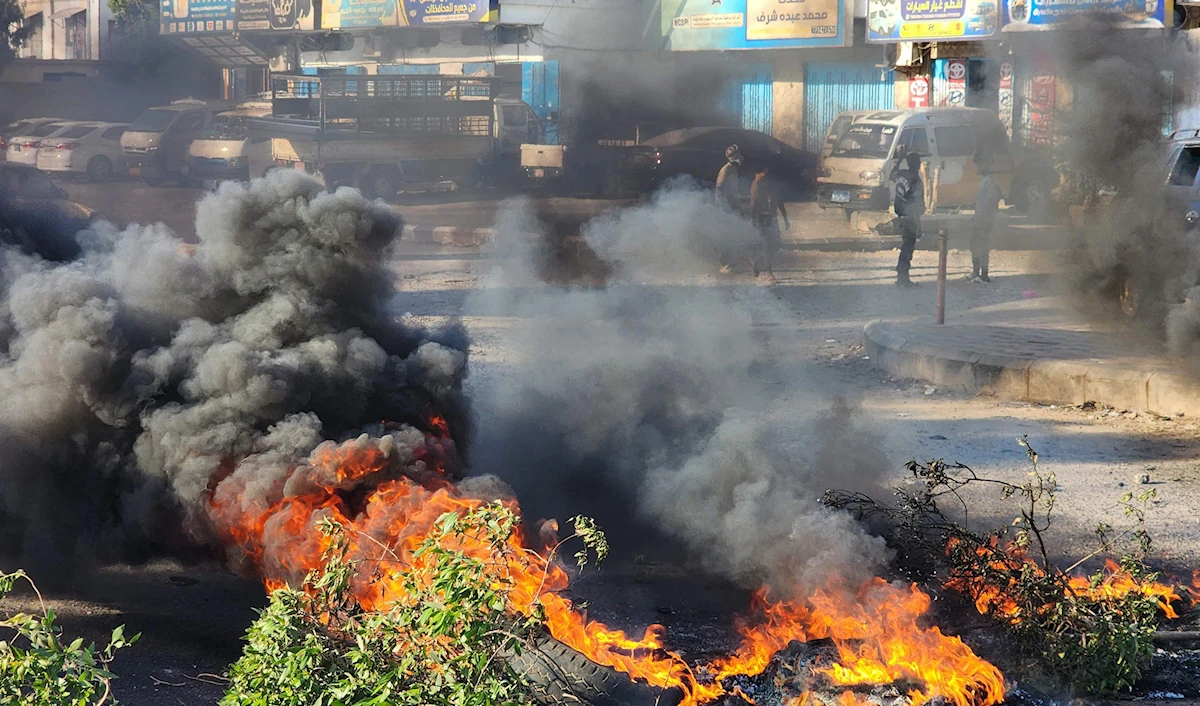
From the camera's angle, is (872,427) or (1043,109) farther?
(1043,109)

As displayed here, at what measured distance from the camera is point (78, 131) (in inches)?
959

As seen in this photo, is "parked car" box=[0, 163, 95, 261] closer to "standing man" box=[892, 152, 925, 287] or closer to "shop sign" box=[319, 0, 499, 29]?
"standing man" box=[892, 152, 925, 287]

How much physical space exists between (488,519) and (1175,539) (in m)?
4.01

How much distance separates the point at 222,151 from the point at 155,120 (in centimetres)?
314

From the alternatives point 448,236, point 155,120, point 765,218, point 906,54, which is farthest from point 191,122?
point 765,218

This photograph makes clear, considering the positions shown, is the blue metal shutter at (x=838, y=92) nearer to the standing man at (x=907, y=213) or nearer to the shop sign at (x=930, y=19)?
the shop sign at (x=930, y=19)

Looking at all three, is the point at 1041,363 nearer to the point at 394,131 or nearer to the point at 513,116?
the point at 394,131

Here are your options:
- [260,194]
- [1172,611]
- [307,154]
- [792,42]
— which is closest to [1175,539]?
[1172,611]

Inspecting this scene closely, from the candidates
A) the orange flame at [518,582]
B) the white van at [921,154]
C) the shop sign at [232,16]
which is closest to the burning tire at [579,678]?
the orange flame at [518,582]

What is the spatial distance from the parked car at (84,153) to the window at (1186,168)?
66.6 feet

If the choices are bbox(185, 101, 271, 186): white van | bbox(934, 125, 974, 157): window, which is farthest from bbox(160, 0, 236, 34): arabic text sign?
bbox(934, 125, 974, 157): window

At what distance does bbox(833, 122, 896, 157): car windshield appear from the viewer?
724 inches

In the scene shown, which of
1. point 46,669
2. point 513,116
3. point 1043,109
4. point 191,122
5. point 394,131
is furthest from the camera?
point 191,122

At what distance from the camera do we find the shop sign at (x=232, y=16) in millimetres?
32219
